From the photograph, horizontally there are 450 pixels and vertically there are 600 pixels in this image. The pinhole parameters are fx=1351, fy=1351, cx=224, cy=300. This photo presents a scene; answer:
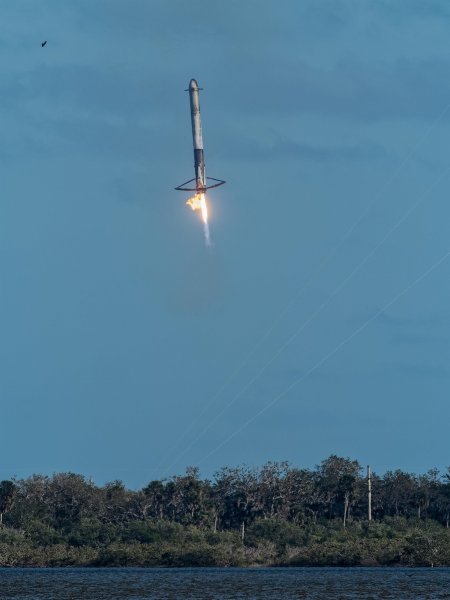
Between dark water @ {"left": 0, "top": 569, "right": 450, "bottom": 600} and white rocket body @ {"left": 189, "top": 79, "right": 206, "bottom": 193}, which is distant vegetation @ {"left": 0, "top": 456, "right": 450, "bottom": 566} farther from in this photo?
white rocket body @ {"left": 189, "top": 79, "right": 206, "bottom": 193}

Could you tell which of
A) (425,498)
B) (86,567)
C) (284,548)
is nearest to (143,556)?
(86,567)

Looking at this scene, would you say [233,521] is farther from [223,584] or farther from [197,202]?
[197,202]

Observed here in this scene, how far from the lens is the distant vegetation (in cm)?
12512

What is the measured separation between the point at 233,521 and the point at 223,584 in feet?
230

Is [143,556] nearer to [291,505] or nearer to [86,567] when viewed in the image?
[86,567]

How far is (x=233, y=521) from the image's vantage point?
162750mm

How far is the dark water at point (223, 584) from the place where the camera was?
267 ft

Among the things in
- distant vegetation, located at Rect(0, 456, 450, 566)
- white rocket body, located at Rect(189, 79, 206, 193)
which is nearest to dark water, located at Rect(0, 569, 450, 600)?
distant vegetation, located at Rect(0, 456, 450, 566)

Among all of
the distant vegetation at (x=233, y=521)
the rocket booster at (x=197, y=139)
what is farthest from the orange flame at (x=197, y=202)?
the distant vegetation at (x=233, y=521)

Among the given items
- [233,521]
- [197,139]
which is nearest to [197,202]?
[197,139]

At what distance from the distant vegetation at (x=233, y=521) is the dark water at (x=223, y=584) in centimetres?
725

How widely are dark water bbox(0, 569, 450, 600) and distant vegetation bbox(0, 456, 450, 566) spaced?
23.8ft

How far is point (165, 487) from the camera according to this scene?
520 ft

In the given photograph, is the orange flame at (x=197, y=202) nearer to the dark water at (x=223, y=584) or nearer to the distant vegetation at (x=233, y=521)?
the dark water at (x=223, y=584)
